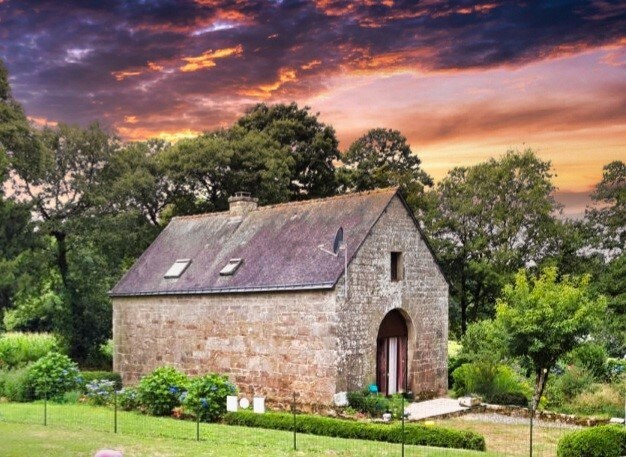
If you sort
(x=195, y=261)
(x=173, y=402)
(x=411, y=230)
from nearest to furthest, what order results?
(x=173, y=402) < (x=411, y=230) < (x=195, y=261)

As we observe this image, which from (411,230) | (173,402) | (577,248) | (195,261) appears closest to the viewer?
(173,402)

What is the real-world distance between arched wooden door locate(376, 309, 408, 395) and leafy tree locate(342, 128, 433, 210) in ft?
78.7

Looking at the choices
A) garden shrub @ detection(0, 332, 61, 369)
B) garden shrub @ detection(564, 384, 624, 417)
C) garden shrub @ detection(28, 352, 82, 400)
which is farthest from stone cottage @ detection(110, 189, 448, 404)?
garden shrub @ detection(0, 332, 61, 369)

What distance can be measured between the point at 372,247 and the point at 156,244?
1347cm

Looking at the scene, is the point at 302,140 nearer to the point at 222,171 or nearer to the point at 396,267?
the point at 222,171

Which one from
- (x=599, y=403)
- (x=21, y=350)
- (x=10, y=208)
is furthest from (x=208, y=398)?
(x=10, y=208)

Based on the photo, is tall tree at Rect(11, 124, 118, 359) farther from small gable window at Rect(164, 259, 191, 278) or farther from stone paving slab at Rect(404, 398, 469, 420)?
stone paving slab at Rect(404, 398, 469, 420)

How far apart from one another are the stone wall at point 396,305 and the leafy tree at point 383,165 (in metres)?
22.4

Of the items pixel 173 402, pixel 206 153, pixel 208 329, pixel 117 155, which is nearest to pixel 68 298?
pixel 117 155

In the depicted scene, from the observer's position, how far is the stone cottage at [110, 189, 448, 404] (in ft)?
82.7

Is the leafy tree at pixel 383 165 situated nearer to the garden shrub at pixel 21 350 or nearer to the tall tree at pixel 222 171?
the tall tree at pixel 222 171

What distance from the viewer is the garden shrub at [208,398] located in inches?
889

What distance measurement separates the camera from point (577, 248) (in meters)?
40.7

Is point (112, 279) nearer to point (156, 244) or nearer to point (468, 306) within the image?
point (156, 244)
